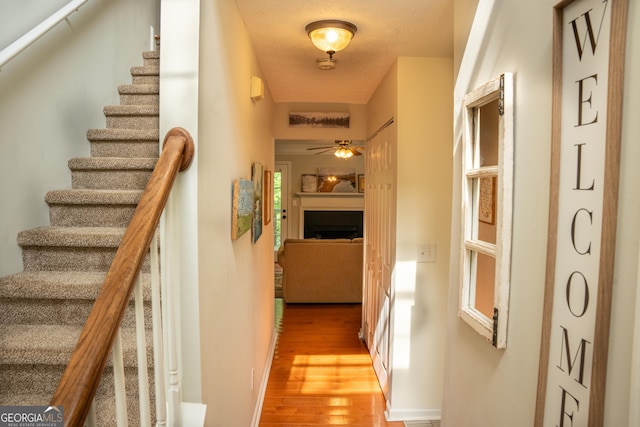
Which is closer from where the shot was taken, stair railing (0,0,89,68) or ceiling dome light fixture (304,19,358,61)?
stair railing (0,0,89,68)

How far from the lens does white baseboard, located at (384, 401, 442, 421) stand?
290 centimetres

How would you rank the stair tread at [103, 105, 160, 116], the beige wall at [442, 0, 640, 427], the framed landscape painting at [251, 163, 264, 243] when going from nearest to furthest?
1. the beige wall at [442, 0, 640, 427]
2. the stair tread at [103, 105, 160, 116]
3. the framed landscape painting at [251, 163, 264, 243]

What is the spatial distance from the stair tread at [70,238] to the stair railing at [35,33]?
682 mm

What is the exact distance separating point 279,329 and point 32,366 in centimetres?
338

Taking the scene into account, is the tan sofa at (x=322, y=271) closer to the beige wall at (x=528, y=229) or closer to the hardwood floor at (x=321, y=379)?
the hardwood floor at (x=321, y=379)

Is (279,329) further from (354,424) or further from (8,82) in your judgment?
→ (8,82)

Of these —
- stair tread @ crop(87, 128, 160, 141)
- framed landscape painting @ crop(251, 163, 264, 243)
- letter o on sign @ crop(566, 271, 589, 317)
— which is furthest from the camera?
framed landscape painting @ crop(251, 163, 264, 243)

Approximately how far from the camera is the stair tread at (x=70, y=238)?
5.68 feet

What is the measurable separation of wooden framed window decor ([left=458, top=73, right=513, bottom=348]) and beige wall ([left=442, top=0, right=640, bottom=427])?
0.03 meters

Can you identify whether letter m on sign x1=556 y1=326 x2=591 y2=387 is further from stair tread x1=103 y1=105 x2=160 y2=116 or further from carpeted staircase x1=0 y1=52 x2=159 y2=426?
stair tread x1=103 y1=105 x2=160 y2=116

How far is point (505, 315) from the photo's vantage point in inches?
51.3

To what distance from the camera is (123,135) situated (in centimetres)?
229

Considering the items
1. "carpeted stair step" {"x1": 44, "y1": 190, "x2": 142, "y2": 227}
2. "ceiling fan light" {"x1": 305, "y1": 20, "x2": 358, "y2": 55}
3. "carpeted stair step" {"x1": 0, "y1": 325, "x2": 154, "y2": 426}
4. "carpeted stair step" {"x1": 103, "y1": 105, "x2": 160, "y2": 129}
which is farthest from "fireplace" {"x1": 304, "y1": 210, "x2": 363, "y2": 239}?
"carpeted stair step" {"x1": 0, "y1": 325, "x2": 154, "y2": 426}

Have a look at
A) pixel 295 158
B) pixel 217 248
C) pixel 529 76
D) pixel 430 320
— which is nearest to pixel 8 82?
pixel 217 248
